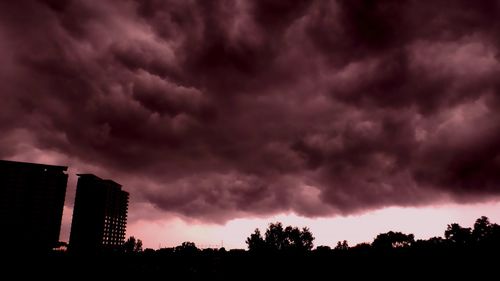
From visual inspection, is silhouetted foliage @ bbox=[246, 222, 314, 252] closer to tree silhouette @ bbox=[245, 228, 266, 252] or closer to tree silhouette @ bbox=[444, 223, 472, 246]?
tree silhouette @ bbox=[245, 228, 266, 252]

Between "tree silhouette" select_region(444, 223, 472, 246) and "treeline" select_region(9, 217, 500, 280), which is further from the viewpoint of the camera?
"tree silhouette" select_region(444, 223, 472, 246)

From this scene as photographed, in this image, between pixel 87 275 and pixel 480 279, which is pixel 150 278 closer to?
pixel 87 275

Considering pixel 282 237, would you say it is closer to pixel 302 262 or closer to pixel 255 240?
pixel 255 240

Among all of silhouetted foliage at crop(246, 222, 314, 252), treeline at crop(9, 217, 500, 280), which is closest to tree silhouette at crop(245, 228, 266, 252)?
silhouetted foliage at crop(246, 222, 314, 252)

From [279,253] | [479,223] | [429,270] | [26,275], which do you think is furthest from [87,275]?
[479,223]

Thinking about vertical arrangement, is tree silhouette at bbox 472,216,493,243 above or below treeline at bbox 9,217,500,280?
above

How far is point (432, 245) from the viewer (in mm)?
52750

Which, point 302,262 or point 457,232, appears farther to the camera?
point 457,232

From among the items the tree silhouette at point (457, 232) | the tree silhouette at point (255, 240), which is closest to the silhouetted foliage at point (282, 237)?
the tree silhouette at point (255, 240)

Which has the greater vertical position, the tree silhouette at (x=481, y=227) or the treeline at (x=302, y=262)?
the tree silhouette at (x=481, y=227)

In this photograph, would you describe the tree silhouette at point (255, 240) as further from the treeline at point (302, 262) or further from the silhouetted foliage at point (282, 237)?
the treeline at point (302, 262)

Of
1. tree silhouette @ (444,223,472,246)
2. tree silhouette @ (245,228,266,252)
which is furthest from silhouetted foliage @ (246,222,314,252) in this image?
tree silhouette @ (444,223,472,246)

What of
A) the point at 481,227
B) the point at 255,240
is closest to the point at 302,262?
the point at 255,240

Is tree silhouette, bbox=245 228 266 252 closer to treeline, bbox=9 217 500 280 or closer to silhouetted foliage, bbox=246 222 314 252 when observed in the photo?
silhouetted foliage, bbox=246 222 314 252
